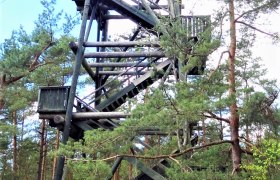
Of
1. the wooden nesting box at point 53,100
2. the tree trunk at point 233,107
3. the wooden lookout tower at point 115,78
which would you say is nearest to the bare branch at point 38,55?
the wooden lookout tower at point 115,78

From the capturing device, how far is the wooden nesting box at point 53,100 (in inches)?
306

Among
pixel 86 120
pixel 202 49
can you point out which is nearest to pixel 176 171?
pixel 202 49

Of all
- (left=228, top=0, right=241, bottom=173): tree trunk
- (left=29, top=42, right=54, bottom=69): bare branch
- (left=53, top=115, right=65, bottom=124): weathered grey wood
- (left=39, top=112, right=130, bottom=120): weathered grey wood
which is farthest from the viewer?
(left=29, top=42, right=54, bottom=69): bare branch

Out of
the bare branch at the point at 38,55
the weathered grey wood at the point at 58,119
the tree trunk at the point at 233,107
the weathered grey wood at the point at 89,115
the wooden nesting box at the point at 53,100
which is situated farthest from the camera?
the bare branch at the point at 38,55

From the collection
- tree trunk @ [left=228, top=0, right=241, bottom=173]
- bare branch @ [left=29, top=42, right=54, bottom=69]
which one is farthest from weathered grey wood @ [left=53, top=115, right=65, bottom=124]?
bare branch @ [left=29, top=42, right=54, bottom=69]

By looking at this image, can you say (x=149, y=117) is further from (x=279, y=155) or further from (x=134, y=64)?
(x=134, y=64)

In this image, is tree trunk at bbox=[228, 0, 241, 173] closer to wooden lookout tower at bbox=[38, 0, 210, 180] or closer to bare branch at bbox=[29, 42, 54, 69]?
wooden lookout tower at bbox=[38, 0, 210, 180]

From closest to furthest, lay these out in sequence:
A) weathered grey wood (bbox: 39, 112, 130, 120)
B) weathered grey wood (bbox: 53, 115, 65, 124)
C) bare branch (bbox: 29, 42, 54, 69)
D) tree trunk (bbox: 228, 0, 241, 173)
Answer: tree trunk (bbox: 228, 0, 241, 173) < weathered grey wood (bbox: 39, 112, 130, 120) < weathered grey wood (bbox: 53, 115, 65, 124) < bare branch (bbox: 29, 42, 54, 69)

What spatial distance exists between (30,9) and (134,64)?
8020mm

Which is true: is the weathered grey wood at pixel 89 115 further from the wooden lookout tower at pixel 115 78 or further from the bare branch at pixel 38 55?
the bare branch at pixel 38 55

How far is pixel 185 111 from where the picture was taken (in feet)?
17.2

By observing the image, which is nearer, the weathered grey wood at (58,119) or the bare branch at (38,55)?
the weathered grey wood at (58,119)

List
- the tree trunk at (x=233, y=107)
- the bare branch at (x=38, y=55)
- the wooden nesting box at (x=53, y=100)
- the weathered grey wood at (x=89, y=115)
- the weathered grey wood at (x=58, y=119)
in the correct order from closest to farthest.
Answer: the tree trunk at (x=233, y=107)
the weathered grey wood at (x=89, y=115)
the weathered grey wood at (x=58, y=119)
the wooden nesting box at (x=53, y=100)
the bare branch at (x=38, y=55)

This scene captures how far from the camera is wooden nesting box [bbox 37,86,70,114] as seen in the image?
777cm
